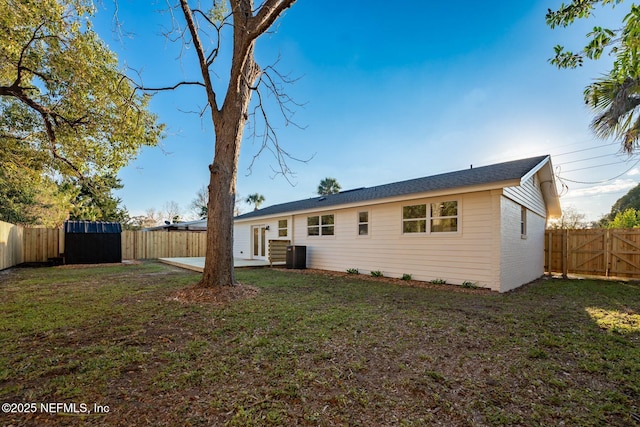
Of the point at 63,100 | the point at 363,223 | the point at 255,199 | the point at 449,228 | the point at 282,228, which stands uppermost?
the point at 63,100

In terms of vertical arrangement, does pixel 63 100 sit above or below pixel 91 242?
above

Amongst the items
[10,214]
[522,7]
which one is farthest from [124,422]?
[10,214]

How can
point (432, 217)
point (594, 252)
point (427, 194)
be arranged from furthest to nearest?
point (594, 252), point (432, 217), point (427, 194)

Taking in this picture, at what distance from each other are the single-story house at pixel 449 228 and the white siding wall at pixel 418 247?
23 mm

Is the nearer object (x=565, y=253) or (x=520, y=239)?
(x=520, y=239)

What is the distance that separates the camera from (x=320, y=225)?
11750mm

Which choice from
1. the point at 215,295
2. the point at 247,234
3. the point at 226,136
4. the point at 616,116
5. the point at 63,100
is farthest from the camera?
the point at 247,234

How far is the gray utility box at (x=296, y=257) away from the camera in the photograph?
37.8 feet

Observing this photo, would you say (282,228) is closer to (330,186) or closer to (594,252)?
(594,252)

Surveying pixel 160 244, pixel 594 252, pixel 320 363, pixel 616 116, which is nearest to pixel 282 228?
pixel 160 244

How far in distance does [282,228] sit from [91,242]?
9134 millimetres

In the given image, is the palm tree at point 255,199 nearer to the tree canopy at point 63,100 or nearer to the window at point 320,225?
the window at point 320,225

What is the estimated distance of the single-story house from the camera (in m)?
7.02

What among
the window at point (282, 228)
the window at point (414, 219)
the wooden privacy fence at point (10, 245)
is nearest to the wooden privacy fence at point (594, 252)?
the window at point (414, 219)
